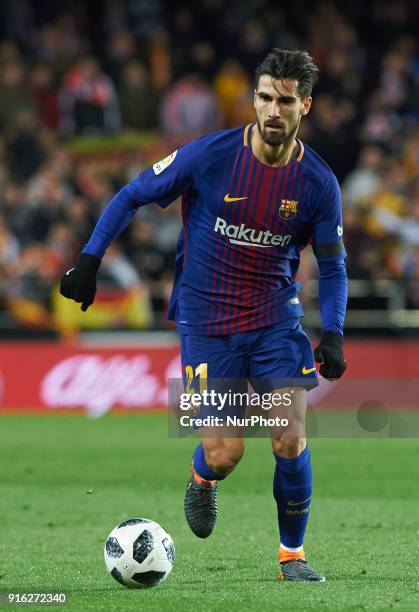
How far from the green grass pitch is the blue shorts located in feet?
2.89

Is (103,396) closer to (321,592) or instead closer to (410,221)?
(410,221)

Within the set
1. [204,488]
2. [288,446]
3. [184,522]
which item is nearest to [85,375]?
[184,522]

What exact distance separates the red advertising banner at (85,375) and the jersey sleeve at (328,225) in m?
8.96

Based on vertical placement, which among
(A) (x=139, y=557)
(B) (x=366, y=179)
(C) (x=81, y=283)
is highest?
(B) (x=366, y=179)

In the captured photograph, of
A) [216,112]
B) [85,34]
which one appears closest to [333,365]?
[216,112]

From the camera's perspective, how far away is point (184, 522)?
A: 8.39 meters

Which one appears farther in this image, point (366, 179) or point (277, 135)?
point (366, 179)

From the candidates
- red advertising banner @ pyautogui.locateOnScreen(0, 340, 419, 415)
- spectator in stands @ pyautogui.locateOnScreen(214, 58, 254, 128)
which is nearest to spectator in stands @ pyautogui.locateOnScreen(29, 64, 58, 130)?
spectator in stands @ pyautogui.locateOnScreen(214, 58, 254, 128)

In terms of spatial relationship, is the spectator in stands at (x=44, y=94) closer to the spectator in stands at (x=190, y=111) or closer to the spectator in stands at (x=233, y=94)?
the spectator in stands at (x=190, y=111)

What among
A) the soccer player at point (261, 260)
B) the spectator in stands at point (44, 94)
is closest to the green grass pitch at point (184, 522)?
the soccer player at point (261, 260)

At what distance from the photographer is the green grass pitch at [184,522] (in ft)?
19.1

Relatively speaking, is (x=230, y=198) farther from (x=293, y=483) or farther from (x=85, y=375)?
(x=85, y=375)

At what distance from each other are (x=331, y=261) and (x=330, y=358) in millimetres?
464

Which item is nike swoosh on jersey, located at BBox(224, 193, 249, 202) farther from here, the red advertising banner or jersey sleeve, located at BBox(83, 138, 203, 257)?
the red advertising banner
